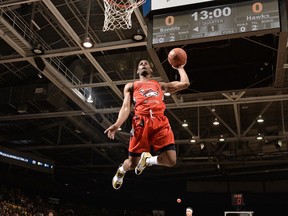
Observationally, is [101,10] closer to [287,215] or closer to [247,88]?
[247,88]

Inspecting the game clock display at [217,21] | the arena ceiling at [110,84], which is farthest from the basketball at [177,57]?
the arena ceiling at [110,84]

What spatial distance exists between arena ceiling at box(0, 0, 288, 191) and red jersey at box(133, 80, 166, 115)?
9.50 ft

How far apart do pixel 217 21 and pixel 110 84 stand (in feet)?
23.4

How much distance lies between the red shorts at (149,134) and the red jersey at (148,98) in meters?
0.09

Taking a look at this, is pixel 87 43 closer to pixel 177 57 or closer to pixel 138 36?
pixel 138 36

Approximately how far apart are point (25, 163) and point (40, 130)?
4.10 metres

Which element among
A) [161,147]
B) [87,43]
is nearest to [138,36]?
[87,43]

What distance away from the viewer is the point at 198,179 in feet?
88.0

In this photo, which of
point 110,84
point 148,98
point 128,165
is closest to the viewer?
point 148,98

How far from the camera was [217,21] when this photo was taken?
23.2ft

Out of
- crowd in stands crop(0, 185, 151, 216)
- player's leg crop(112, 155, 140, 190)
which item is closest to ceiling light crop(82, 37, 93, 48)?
player's leg crop(112, 155, 140, 190)

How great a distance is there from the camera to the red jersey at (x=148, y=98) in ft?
14.7

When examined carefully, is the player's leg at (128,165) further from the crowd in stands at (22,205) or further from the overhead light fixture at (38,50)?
the crowd in stands at (22,205)

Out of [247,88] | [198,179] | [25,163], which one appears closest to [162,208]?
[198,179]
